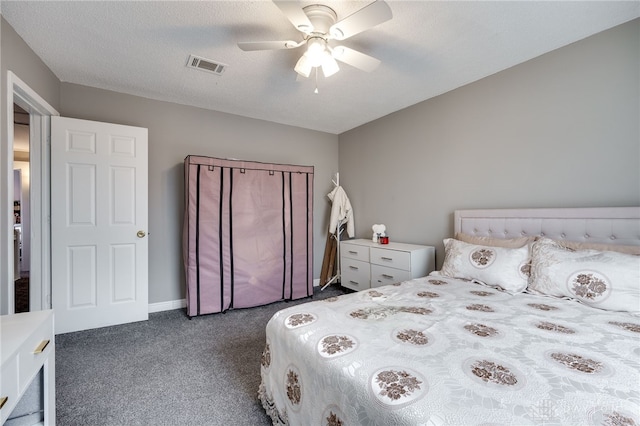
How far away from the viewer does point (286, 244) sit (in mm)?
3443

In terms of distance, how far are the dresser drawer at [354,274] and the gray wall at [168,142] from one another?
5.96 feet

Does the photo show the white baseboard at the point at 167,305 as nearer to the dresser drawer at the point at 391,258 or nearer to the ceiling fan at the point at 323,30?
the dresser drawer at the point at 391,258

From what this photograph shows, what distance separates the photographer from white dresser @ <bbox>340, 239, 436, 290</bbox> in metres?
2.90

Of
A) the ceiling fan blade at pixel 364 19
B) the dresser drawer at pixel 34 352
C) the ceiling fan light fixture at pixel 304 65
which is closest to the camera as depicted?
the dresser drawer at pixel 34 352

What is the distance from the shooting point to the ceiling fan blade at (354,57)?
181cm

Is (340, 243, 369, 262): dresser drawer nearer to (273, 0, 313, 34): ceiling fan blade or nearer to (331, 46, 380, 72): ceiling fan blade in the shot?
(331, 46, 380, 72): ceiling fan blade

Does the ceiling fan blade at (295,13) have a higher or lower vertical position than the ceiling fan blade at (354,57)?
higher

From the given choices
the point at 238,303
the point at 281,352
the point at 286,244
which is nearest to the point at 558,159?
the point at 281,352

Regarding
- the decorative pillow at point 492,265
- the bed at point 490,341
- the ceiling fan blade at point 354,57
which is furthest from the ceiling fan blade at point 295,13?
the decorative pillow at point 492,265

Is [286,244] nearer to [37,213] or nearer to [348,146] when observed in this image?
[348,146]

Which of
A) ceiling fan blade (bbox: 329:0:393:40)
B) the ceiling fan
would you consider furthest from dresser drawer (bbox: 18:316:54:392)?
ceiling fan blade (bbox: 329:0:393:40)

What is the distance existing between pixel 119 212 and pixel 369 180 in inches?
117

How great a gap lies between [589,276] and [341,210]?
2.72 m

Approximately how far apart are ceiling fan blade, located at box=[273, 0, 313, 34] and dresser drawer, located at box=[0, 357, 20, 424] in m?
1.83
